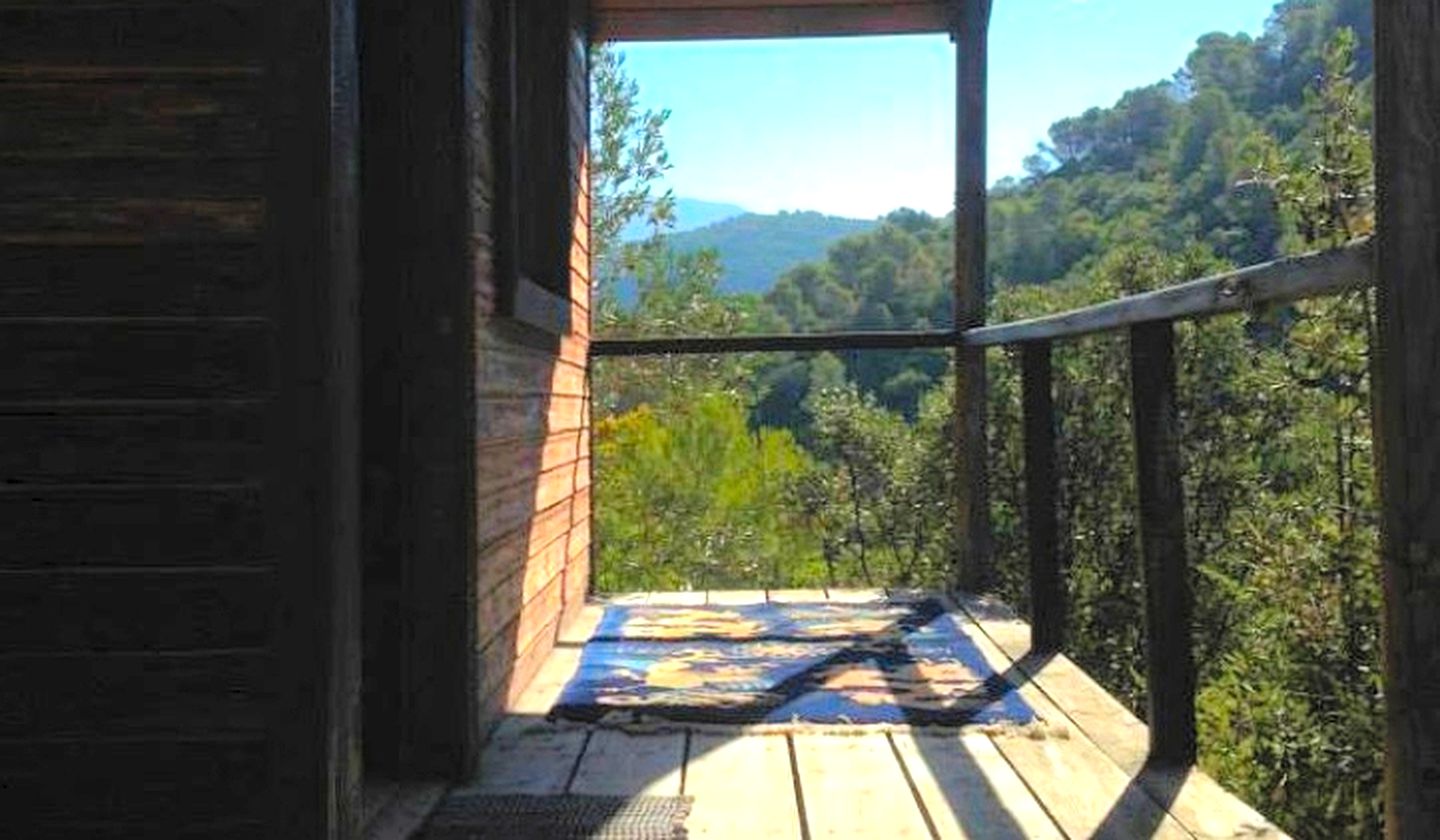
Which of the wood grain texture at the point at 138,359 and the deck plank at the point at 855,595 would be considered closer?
the wood grain texture at the point at 138,359

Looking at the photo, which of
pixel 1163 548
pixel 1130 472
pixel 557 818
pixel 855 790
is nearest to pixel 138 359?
pixel 557 818

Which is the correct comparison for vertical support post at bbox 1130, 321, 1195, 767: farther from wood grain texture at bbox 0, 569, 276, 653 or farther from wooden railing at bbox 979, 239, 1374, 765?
wood grain texture at bbox 0, 569, 276, 653

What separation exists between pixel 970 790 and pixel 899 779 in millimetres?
145

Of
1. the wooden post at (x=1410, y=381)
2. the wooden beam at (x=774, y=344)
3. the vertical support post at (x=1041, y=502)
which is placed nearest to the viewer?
the wooden post at (x=1410, y=381)

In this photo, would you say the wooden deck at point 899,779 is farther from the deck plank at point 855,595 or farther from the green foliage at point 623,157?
the green foliage at point 623,157

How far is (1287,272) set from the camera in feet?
5.82

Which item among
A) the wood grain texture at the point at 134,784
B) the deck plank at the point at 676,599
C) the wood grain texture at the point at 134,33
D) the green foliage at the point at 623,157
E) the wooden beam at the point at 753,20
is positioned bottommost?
the deck plank at the point at 676,599

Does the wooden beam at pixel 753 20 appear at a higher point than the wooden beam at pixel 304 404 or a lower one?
higher

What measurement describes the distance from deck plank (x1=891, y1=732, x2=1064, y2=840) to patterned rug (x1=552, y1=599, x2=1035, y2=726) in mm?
174

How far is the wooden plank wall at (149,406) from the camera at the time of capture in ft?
5.29

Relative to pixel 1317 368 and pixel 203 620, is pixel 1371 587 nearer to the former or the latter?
pixel 1317 368

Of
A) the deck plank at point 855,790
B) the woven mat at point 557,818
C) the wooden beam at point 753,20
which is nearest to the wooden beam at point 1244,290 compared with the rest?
the deck plank at point 855,790

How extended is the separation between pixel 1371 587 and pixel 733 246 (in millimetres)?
35982

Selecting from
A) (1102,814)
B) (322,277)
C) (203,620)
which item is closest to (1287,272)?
(1102,814)
